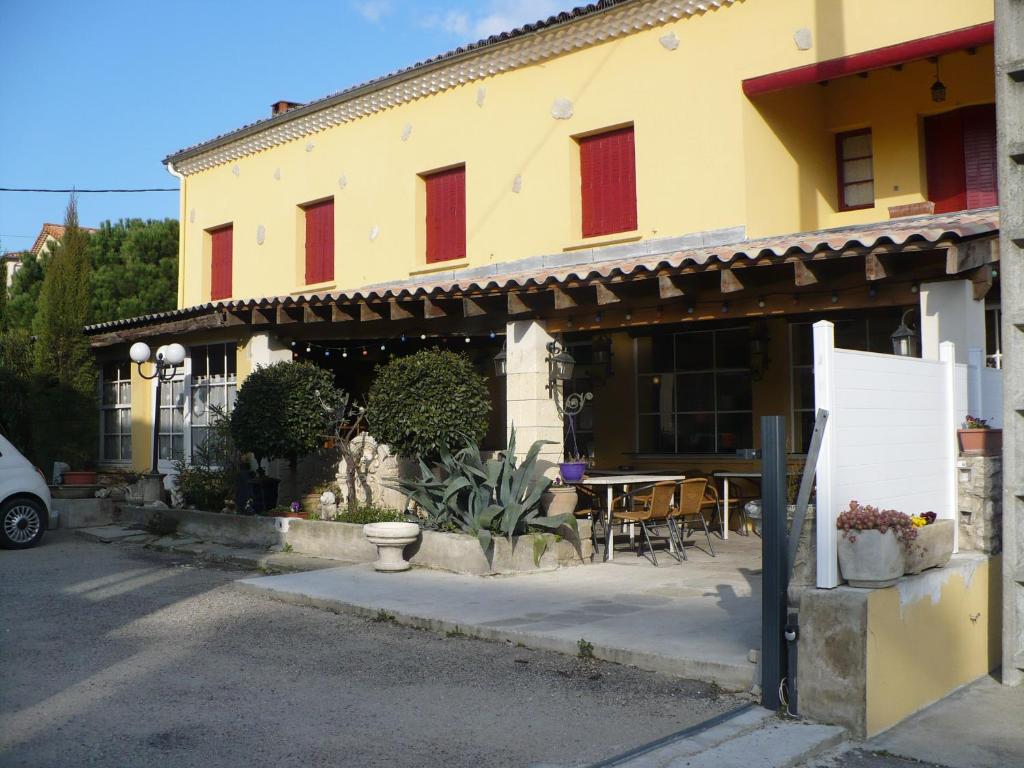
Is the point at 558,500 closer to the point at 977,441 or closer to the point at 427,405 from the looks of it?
the point at 427,405

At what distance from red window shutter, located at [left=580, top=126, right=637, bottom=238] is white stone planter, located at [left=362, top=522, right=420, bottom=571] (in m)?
5.16

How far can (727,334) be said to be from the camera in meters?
13.2

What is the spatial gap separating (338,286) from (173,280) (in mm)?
14075

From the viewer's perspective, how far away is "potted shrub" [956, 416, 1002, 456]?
6.64 meters

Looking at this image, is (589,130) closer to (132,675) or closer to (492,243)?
(492,243)

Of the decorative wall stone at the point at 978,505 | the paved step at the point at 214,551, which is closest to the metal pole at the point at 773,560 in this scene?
the decorative wall stone at the point at 978,505

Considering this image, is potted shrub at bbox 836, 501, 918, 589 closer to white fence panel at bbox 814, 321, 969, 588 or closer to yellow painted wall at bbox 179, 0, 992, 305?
white fence panel at bbox 814, 321, 969, 588

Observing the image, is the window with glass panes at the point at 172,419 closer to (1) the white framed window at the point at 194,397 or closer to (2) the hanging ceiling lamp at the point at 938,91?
(1) the white framed window at the point at 194,397

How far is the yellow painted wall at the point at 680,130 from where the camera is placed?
1134cm

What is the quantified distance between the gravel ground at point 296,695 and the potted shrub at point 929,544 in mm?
1321

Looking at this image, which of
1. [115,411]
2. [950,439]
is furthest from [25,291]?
[950,439]

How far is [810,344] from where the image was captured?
12.5 metres

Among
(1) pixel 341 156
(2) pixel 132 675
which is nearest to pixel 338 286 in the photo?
(1) pixel 341 156

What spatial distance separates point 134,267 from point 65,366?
40.6 ft
